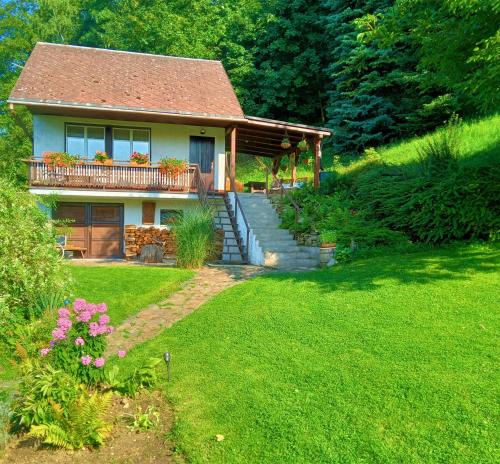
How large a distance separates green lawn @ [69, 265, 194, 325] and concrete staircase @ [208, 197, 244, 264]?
3243 mm

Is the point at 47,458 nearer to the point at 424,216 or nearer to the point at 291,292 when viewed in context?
the point at 291,292

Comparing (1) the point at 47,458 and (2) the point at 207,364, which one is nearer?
(1) the point at 47,458

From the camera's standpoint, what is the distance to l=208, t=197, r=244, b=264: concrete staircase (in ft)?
46.1

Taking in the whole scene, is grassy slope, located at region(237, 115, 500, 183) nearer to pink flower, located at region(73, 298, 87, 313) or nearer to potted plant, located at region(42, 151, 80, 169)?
potted plant, located at region(42, 151, 80, 169)

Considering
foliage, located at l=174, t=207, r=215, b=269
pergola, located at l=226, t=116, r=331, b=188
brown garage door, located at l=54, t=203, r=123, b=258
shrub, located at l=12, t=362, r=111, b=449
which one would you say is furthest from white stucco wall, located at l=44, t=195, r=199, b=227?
shrub, located at l=12, t=362, r=111, b=449

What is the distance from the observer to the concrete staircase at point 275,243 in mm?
12125

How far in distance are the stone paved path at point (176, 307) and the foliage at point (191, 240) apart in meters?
0.37

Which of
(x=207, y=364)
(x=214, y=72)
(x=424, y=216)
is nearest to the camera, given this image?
(x=207, y=364)

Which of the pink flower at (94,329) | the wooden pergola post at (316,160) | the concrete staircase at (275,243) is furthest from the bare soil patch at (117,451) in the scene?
the wooden pergola post at (316,160)

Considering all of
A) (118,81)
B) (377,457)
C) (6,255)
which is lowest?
(377,457)

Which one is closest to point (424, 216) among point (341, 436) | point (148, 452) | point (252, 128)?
point (341, 436)

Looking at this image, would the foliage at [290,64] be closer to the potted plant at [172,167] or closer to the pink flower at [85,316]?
the potted plant at [172,167]

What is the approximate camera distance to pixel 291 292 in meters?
7.64

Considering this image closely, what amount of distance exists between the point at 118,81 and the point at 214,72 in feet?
15.6
